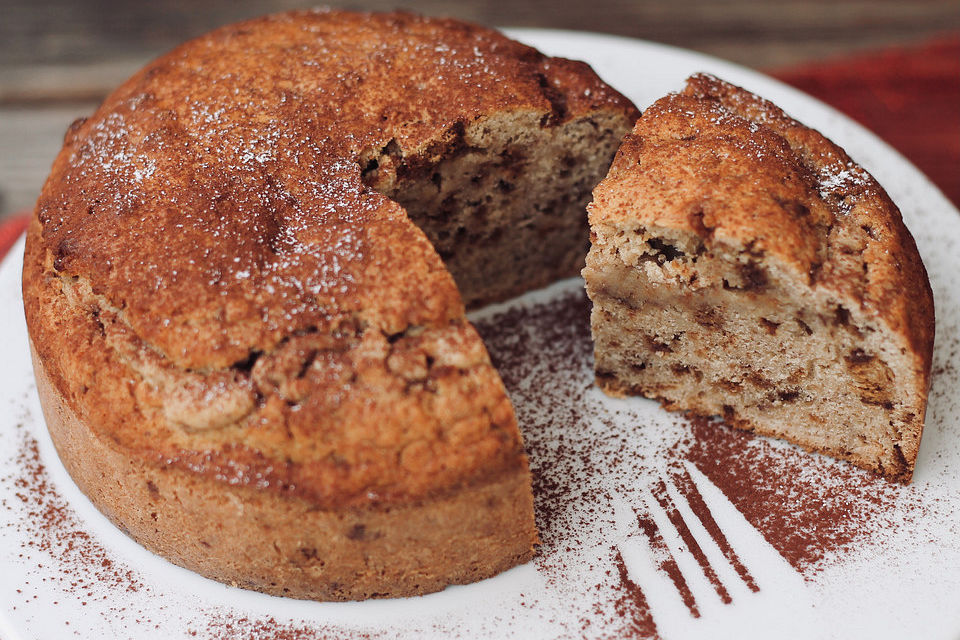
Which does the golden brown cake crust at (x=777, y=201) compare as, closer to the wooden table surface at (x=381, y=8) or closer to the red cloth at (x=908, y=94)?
the red cloth at (x=908, y=94)

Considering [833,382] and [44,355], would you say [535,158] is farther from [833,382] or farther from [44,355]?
[44,355]

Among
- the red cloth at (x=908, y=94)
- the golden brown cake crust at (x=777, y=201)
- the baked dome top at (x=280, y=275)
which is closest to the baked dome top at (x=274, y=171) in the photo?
the baked dome top at (x=280, y=275)

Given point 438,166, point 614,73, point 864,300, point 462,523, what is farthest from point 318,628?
→ point 614,73

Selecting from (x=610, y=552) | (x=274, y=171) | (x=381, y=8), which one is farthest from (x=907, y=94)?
(x=274, y=171)

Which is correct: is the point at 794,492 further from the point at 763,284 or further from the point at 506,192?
the point at 506,192

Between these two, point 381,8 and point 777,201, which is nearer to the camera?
point 777,201

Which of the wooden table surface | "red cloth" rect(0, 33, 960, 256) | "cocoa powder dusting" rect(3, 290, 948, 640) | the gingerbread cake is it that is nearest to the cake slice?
"cocoa powder dusting" rect(3, 290, 948, 640)

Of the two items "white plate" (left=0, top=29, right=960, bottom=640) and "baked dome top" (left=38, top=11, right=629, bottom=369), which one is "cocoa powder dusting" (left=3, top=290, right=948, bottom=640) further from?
"baked dome top" (left=38, top=11, right=629, bottom=369)
